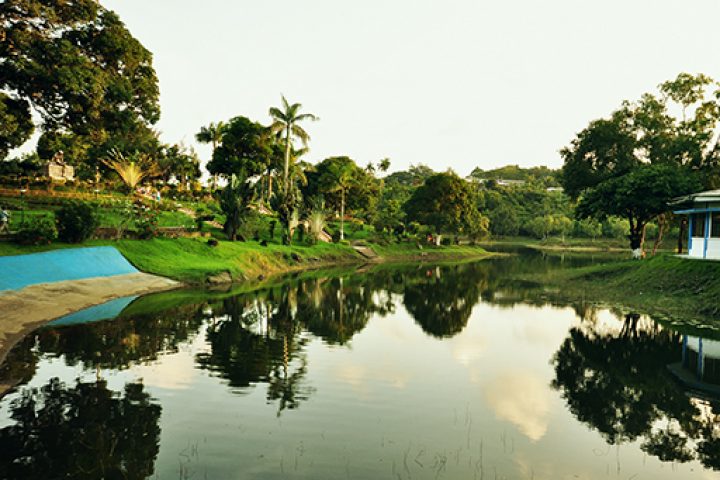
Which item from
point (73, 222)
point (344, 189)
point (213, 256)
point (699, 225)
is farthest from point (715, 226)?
point (344, 189)

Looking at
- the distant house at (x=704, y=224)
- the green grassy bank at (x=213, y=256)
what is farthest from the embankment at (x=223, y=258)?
the distant house at (x=704, y=224)

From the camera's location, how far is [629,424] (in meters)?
11.9

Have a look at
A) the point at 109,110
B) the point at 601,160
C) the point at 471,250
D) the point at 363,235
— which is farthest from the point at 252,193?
the point at 471,250

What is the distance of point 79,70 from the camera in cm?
2720

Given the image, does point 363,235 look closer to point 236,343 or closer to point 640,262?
point 640,262

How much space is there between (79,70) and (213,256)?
62.5 ft

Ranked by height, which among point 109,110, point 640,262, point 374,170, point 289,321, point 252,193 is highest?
point 374,170

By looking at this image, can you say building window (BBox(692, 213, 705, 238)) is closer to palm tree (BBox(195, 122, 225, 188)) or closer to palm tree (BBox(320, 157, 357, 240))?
palm tree (BBox(320, 157, 357, 240))

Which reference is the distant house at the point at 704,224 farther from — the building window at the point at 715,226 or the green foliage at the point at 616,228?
the green foliage at the point at 616,228

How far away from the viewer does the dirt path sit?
19234 mm

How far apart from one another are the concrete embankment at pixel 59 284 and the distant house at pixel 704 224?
119ft

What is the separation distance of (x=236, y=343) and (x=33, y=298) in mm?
11338

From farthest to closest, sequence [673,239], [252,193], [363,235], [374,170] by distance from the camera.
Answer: [374,170], [673,239], [363,235], [252,193]

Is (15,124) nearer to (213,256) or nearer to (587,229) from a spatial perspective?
(213,256)
